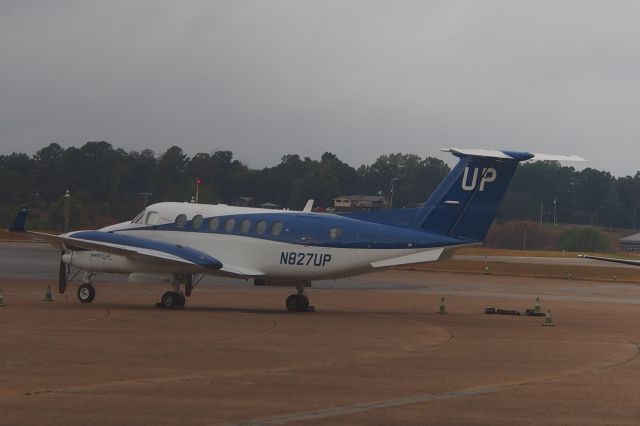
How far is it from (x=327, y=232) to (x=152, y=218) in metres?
5.70

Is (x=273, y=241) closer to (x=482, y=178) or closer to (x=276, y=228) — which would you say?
(x=276, y=228)

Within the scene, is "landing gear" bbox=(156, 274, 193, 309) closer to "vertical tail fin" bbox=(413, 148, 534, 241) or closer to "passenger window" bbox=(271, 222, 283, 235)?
"passenger window" bbox=(271, 222, 283, 235)

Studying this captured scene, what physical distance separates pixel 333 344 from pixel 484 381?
571 centimetres

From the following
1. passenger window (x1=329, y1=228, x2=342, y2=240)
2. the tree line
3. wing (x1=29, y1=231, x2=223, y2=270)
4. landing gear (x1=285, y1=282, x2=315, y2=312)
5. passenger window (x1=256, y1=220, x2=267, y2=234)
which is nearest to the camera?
passenger window (x1=329, y1=228, x2=342, y2=240)

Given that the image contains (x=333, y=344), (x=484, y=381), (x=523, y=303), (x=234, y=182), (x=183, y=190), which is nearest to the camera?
(x=484, y=381)

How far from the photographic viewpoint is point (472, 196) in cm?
2956

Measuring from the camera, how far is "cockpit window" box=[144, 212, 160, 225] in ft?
106

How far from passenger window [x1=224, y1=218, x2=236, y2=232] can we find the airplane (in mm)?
28

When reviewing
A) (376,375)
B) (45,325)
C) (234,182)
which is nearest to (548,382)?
(376,375)

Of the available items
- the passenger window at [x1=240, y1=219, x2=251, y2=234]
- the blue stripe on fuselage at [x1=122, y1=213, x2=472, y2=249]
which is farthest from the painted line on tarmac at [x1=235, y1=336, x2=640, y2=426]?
the passenger window at [x1=240, y1=219, x2=251, y2=234]

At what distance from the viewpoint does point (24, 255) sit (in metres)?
58.5

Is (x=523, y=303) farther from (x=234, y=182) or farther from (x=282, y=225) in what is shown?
(x=234, y=182)

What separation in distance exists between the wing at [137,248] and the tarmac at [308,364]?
145 cm

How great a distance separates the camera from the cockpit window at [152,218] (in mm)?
32375
